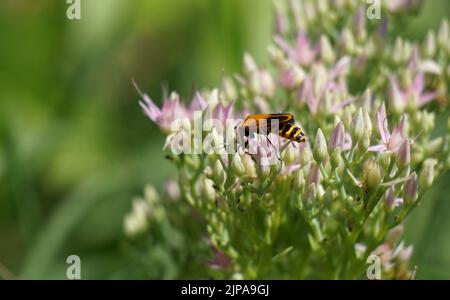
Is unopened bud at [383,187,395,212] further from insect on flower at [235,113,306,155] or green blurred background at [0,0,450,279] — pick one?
green blurred background at [0,0,450,279]

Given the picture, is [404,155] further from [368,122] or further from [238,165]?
[238,165]

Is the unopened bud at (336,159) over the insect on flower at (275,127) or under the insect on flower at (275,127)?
under

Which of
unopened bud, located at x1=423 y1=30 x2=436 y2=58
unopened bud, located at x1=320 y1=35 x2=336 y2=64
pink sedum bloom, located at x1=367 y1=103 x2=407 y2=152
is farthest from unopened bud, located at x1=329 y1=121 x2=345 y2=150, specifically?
unopened bud, located at x1=423 y1=30 x2=436 y2=58

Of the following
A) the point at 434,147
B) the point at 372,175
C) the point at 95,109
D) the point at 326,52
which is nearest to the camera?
the point at 372,175

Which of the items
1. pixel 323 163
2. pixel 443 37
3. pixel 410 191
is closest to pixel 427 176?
pixel 410 191

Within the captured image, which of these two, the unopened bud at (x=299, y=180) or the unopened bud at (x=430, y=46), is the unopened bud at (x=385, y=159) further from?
the unopened bud at (x=430, y=46)

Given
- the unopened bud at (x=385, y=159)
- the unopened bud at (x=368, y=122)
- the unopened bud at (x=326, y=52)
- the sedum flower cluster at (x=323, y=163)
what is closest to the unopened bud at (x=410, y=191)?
the sedum flower cluster at (x=323, y=163)
